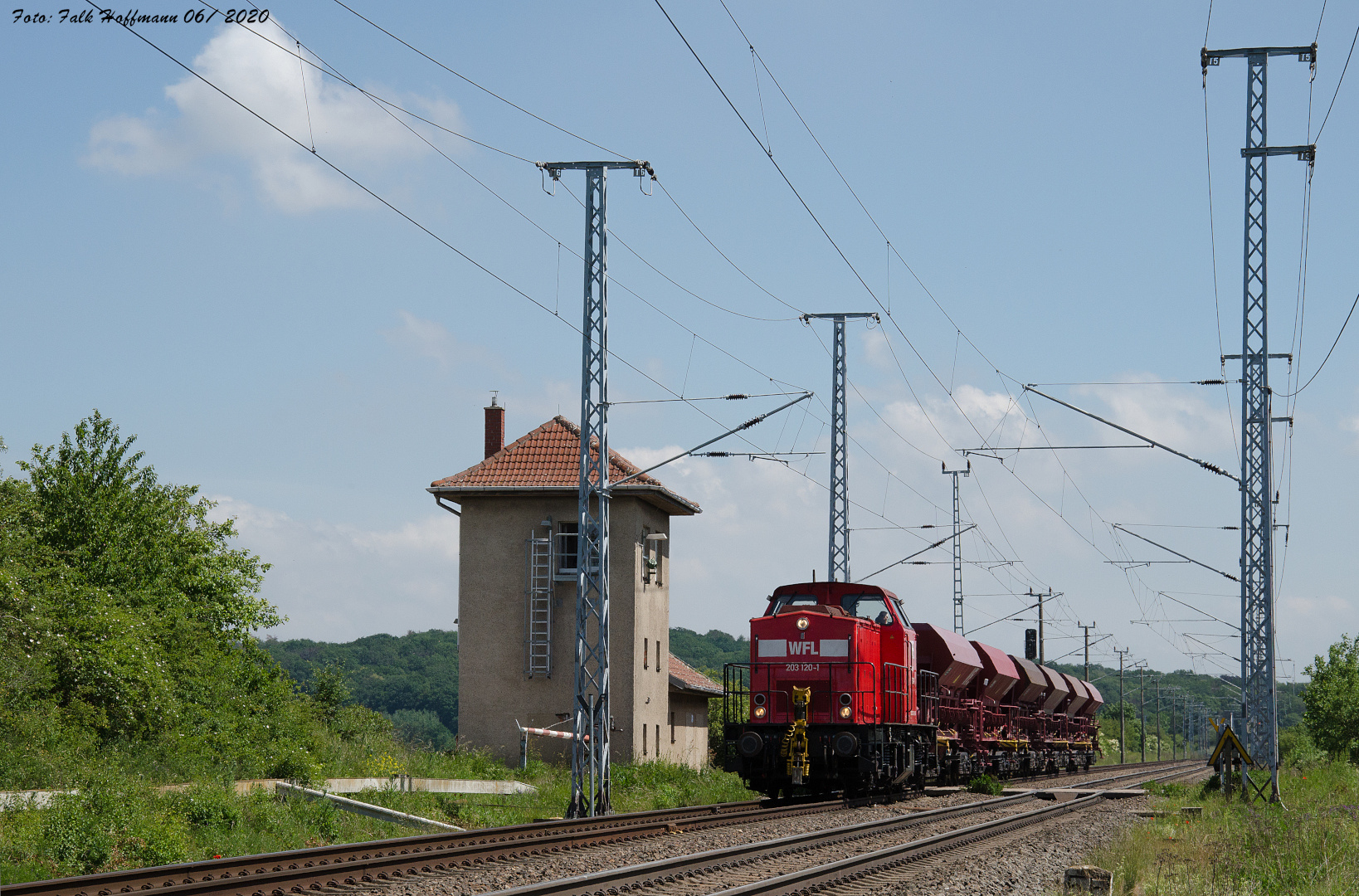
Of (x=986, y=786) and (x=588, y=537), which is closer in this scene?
(x=588, y=537)

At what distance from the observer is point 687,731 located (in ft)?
145

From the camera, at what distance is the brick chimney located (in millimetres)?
40250

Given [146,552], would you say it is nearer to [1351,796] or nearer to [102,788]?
[102,788]

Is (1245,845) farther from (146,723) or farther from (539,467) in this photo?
(539,467)

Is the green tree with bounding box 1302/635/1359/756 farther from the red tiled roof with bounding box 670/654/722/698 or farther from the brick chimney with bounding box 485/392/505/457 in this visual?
the brick chimney with bounding box 485/392/505/457

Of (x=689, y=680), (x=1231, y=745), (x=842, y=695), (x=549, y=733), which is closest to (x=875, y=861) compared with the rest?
(x=842, y=695)

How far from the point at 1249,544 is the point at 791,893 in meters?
15.0

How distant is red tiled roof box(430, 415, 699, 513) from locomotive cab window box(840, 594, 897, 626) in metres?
12.0

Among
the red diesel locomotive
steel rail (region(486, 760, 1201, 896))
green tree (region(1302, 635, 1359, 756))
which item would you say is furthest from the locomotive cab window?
green tree (region(1302, 635, 1359, 756))

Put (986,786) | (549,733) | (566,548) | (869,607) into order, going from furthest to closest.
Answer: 1. (566,548)
2. (549,733)
3. (986,786)
4. (869,607)

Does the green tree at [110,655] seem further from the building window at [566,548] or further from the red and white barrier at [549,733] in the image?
the building window at [566,548]

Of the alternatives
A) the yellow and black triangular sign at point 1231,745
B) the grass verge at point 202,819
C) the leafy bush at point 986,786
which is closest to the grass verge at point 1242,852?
the yellow and black triangular sign at point 1231,745

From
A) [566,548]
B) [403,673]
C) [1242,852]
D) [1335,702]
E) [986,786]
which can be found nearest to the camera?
[1242,852]

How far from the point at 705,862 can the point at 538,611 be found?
2230 cm
